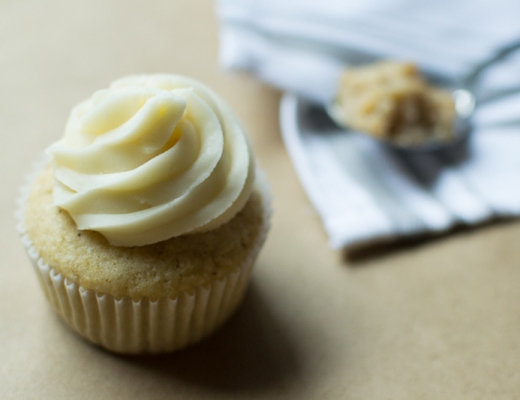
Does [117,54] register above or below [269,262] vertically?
above

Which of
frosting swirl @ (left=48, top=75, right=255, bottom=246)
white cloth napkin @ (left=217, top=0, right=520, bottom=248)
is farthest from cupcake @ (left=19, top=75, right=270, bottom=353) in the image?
white cloth napkin @ (left=217, top=0, right=520, bottom=248)

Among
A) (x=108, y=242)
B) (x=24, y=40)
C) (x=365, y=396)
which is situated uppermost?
(x=24, y=40)

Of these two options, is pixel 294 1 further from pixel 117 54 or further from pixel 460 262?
pixel 460 262

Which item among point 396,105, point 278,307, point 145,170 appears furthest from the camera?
point 396,105

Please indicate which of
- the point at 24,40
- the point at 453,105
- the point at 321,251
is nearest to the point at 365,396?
the point at 321,251

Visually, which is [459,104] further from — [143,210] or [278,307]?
[143,210]

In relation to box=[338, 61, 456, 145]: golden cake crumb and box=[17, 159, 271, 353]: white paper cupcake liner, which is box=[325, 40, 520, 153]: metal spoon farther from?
box=[17, 159, 271, 353]: white paper cupcake liner

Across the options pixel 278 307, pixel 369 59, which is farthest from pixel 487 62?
pixel 278 307
